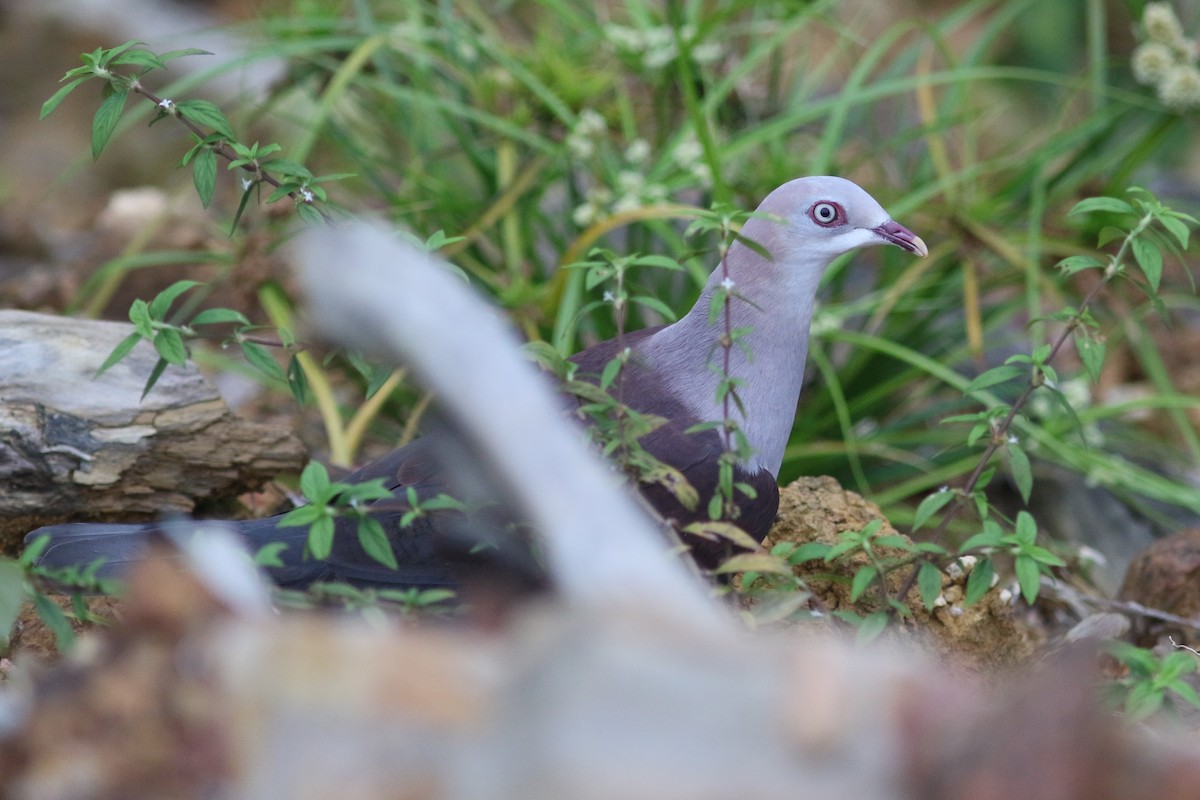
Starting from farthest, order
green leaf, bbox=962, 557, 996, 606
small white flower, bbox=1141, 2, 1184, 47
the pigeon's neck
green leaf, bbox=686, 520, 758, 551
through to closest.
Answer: small white flower, bbox=1141, 2, 1184, 47
the pigeon's neck
green leaf, bbox=962, 557, 996, 606
green leaf, bbox=686, 520, 758, 551

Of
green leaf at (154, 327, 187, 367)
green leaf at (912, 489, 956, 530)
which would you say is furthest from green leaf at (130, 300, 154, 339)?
green leaf at (912, 489, 956, 530)

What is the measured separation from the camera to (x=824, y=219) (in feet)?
5.72

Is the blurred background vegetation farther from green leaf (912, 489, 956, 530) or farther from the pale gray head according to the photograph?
green leaf (912, 489, 956, 530)

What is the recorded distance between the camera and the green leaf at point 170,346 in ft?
4.81

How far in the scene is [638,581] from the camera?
0.93 m

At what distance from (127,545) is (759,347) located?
887 mm

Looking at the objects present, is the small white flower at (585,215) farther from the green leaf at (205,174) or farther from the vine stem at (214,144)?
the green leaf at (205,174)

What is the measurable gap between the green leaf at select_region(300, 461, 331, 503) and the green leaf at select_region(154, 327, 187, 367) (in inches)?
9.5

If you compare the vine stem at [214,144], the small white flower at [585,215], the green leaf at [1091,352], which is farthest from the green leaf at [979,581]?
the small white flower at [585,215]

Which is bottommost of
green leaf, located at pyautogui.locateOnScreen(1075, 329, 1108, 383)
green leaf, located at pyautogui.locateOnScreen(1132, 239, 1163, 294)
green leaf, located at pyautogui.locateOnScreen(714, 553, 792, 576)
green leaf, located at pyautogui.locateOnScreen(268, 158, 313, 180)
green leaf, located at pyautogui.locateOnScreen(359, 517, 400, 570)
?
green leaf, located at pyautogui.locateOnScreen(359, 517, 400, 570)

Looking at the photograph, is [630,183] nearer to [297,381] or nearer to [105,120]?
[297,381]

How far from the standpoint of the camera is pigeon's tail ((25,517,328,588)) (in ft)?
4.91

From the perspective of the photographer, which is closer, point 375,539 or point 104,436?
point 375,539

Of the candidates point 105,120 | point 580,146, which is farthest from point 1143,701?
point 580,146
